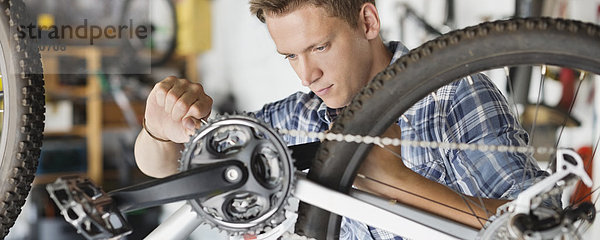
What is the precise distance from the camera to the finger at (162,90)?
26.7 inches

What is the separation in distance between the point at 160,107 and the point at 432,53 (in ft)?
1.19

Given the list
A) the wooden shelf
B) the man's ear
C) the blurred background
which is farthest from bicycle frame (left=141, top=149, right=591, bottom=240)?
the wooden shelf

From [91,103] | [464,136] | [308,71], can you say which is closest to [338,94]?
[308,71]

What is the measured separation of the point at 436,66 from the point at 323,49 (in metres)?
0.29

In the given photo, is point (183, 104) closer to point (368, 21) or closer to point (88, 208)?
point (88, 208)

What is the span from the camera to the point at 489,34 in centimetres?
47

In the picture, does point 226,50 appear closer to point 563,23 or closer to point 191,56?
point 191,56

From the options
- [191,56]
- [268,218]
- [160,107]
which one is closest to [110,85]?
Result: [191,56]

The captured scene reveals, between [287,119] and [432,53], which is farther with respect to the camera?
[287,119]

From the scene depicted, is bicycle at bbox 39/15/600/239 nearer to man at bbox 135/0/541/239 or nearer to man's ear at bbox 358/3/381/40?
man at bbox 135/0/541/239

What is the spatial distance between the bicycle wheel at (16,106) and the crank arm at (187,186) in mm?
143

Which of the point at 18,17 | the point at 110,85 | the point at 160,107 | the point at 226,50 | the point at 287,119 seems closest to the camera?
the point at 18,17

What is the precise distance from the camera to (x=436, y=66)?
48 centimetres

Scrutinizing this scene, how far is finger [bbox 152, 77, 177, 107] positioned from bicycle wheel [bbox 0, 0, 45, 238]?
0.44ft
